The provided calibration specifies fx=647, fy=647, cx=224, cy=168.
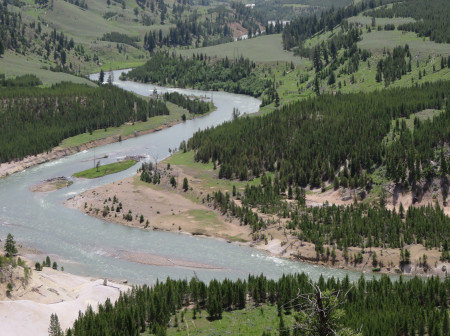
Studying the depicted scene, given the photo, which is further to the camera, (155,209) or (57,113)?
(57,113)

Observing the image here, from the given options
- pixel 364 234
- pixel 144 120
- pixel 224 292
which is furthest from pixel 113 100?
pixel 224 292

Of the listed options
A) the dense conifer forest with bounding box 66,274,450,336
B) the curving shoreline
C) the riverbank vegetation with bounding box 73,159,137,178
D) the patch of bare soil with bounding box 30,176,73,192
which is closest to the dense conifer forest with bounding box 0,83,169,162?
the curving shoreline

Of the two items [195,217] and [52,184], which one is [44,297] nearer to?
[195,217]

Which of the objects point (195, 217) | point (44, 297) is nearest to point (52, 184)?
point (195, 217)

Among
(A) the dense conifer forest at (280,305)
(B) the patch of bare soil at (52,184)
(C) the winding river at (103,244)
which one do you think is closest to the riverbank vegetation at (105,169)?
(C) the winding river at (103,244)

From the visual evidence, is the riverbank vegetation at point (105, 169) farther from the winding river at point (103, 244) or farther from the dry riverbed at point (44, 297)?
the dry riverbed at point (44, 297)

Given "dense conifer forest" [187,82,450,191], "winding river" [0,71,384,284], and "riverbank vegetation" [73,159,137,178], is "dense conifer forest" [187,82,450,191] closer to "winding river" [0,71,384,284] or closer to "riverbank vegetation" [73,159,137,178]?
"riverbank vegetation" [73,159,137,178]
